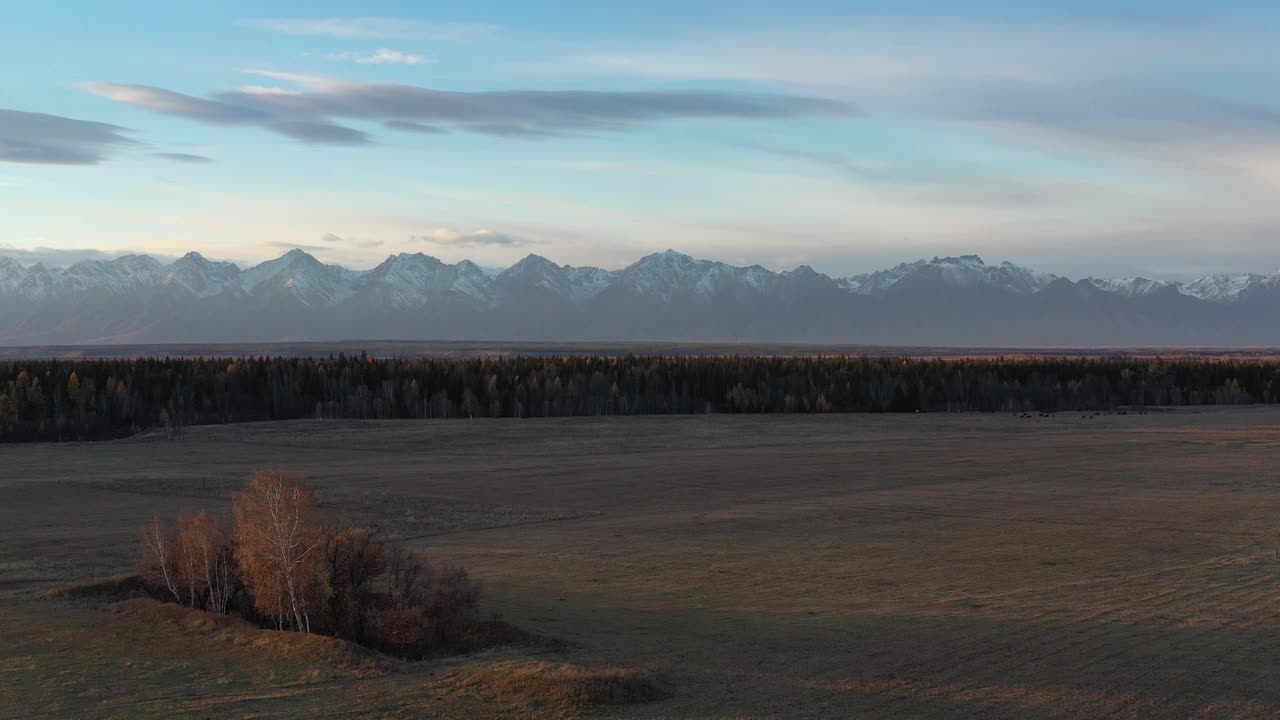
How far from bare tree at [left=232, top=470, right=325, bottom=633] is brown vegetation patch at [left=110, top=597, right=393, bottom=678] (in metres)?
0.46

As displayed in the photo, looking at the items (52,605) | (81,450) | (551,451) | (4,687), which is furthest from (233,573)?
(81,450)

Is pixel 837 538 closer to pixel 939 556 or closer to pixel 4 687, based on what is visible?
pixel 939 556

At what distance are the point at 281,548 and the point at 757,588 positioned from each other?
294 inches

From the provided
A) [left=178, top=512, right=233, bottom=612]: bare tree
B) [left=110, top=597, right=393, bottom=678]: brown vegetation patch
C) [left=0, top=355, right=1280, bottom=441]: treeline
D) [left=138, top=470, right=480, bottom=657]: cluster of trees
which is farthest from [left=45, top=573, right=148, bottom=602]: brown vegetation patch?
[left=0, top=355, right=1280, bottom=441]: treeline

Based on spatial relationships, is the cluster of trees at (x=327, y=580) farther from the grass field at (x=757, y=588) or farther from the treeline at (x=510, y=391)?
the treeline at (x=510, y=391)

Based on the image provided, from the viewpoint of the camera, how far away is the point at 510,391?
290ft

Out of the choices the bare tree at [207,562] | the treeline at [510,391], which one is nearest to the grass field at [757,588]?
the bare tree at [207,562]

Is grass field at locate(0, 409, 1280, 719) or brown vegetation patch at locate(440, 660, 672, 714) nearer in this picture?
brown vegetation patch at locate(440, 660, 672, 714)

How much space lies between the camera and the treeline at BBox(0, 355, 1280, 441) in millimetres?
76500

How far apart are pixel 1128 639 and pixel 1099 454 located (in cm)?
3324

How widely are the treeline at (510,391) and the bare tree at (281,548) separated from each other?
5043 centimetres

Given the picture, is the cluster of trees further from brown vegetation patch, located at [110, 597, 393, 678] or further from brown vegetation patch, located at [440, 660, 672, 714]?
brown vegetation patch, located at [440, 660, 672, 714]

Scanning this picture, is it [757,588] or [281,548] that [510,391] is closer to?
[757,588]

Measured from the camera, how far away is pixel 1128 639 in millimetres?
17125
